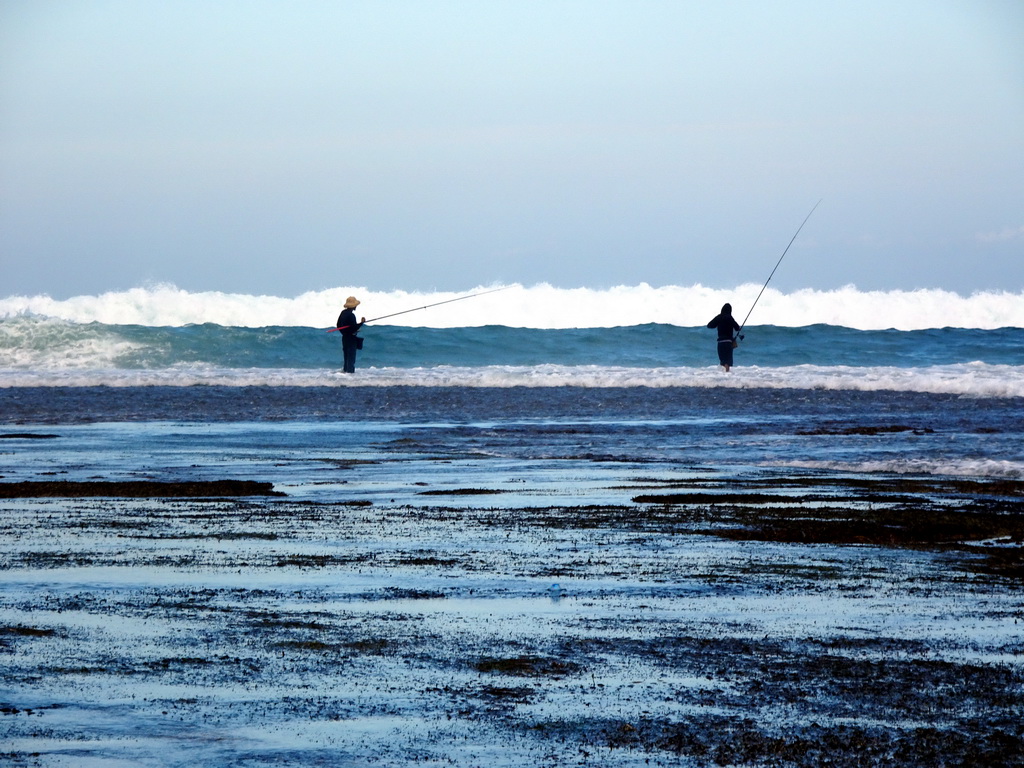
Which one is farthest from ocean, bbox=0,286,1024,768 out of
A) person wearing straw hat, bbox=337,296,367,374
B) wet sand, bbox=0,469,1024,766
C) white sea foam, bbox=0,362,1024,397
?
person wearing straw hat, bbox=337,296,367,374

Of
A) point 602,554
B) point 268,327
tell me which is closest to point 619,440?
point 602,554

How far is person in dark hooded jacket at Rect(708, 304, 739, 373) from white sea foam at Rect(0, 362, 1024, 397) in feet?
1.39

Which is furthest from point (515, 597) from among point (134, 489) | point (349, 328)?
point (349, 328)

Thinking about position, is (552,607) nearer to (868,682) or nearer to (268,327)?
(868,682)

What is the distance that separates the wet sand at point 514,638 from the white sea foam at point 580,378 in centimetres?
1801

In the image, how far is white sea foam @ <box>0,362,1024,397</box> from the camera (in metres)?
25.9

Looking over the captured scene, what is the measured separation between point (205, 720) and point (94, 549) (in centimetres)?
343

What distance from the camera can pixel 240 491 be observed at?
387 inches

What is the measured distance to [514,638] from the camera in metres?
5.02

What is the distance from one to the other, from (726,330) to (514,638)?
2341 cm

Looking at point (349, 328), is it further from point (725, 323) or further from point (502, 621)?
point (502, 621)

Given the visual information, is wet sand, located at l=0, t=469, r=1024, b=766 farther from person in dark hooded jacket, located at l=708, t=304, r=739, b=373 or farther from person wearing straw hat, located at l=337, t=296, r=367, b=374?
person in dark hooded jacket, located at l=708, t=304, r=739, b=373

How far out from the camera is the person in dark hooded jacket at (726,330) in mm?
27656

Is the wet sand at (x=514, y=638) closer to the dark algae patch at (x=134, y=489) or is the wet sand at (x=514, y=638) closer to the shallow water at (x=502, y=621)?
the shallow water at (x=502, y=621)
